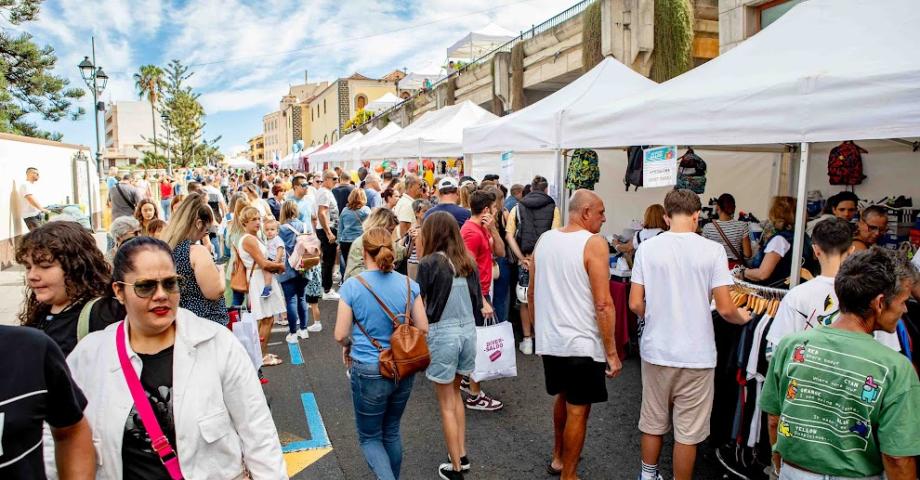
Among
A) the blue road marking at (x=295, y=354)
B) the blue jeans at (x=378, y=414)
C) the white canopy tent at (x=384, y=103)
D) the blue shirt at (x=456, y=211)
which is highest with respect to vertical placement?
the white canopy tent at (x=384, y=103)

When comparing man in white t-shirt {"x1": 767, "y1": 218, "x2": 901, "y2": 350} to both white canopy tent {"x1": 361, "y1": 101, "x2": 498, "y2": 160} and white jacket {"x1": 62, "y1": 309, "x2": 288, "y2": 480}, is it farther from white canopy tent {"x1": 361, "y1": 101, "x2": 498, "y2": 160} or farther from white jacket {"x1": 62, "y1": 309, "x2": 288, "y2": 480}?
white canopy tent {"x1": 361, "y1": 101, "x2": 498, "y2": 160}

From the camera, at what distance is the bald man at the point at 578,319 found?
354cm

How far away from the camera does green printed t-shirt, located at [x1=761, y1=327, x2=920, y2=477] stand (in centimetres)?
207

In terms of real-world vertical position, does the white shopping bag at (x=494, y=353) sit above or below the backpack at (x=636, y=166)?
below

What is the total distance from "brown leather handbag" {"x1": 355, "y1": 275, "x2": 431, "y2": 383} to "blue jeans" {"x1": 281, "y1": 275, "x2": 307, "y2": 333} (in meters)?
3.36

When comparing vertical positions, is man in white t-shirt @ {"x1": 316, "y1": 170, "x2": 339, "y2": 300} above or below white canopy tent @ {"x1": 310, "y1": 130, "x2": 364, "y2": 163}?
below

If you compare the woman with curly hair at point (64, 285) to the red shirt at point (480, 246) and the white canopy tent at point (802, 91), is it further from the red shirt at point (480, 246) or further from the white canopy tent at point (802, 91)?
the white canopy tent at point (802, 91)

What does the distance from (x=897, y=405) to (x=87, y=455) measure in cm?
266

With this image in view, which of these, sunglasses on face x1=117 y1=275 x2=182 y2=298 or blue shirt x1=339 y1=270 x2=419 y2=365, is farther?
blue shirt x1=339 y1=270 x2=419 y2=365

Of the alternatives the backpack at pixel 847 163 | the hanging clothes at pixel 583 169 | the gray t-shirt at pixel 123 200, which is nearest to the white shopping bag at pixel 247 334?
the hanging clothes at pixel 583 169

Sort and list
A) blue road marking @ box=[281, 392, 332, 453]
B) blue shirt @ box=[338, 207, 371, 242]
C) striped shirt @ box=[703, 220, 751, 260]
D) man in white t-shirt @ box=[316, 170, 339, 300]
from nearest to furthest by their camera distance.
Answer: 1. blue road marking @ box=[281, 392, 332, 453]
2. striped shirt @ box=[703, 220, 751, 260]
3. blue shirt @ box=[338, 207, 371, 242]
4. man in white t-shirt @ box=[316, 170, 339, 300]

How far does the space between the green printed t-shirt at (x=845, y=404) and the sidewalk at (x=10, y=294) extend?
26.2 ft

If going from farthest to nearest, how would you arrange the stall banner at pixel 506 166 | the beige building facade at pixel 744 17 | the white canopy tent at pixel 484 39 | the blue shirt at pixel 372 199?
the white canopy tent at pixel 484 39 < the beige building facade at pixel 744 17 < the blue shirt at pixel 372 199 < the stall banner at pixel 506 166

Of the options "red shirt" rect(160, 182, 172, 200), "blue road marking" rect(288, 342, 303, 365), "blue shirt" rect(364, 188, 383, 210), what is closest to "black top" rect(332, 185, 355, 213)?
"blue shirt" rect(364, 188, 383, 210)
